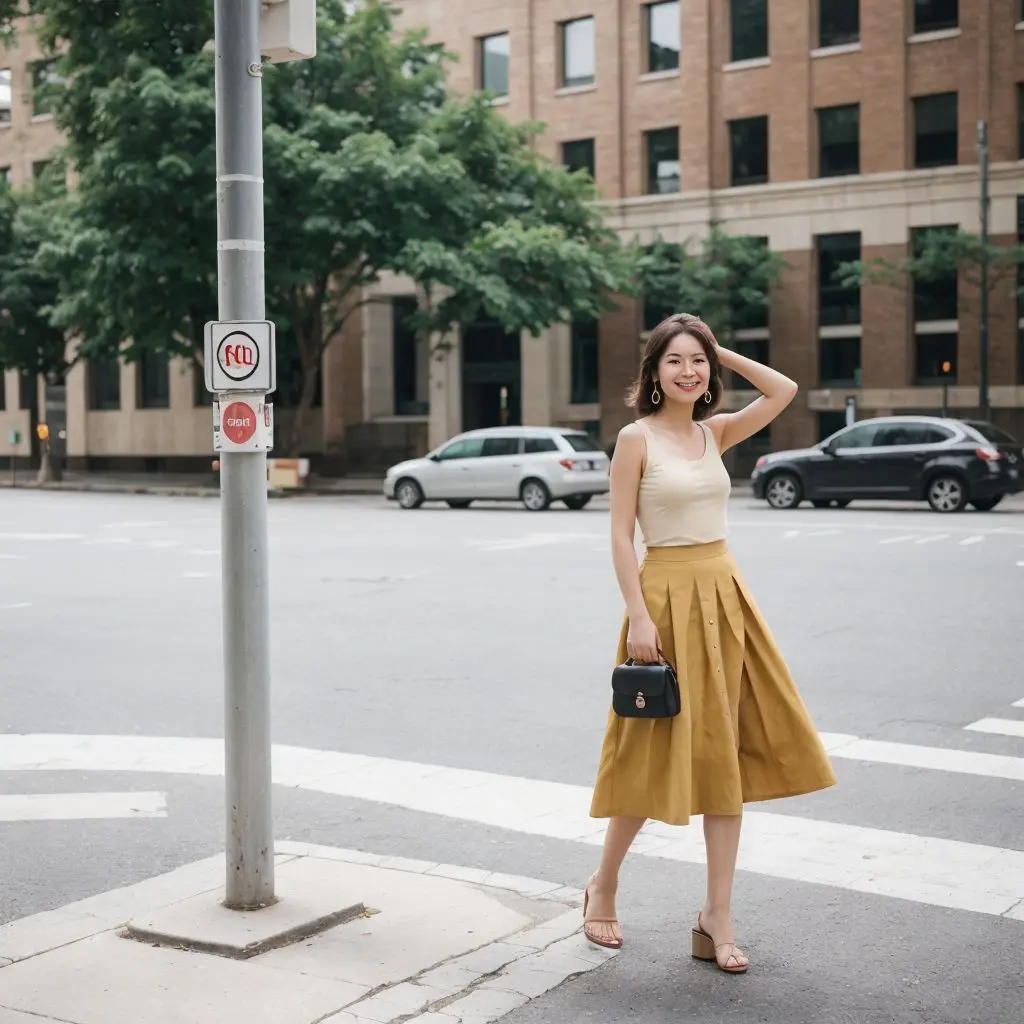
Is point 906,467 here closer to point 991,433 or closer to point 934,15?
point 991,433

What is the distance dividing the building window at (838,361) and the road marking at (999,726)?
3260 centimetres

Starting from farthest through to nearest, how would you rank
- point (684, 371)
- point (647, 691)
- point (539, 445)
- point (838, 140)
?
point (838, 140), point (539, 445), point (684, 371), point (647, 691)

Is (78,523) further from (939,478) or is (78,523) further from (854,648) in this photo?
(854,648)

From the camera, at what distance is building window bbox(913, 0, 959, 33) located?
38.9 meters

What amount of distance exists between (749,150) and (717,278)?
4.74m

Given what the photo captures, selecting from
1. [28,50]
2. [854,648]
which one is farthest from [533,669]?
[28,50]

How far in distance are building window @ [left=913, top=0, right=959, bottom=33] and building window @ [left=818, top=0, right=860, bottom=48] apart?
4.88 ft

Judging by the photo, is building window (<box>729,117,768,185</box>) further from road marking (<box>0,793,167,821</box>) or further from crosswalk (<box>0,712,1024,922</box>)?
road marking (<box>0,793,167,821</box>)

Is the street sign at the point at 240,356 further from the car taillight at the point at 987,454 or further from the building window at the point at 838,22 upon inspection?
the building window at the point at 838,22

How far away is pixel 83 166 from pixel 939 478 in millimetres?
22025

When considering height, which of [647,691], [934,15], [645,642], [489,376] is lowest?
[647,691]

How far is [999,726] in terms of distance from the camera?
841 cm

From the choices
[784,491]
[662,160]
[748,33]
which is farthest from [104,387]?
[784,491]

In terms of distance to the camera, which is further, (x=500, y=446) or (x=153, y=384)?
(x=153, y=384)
